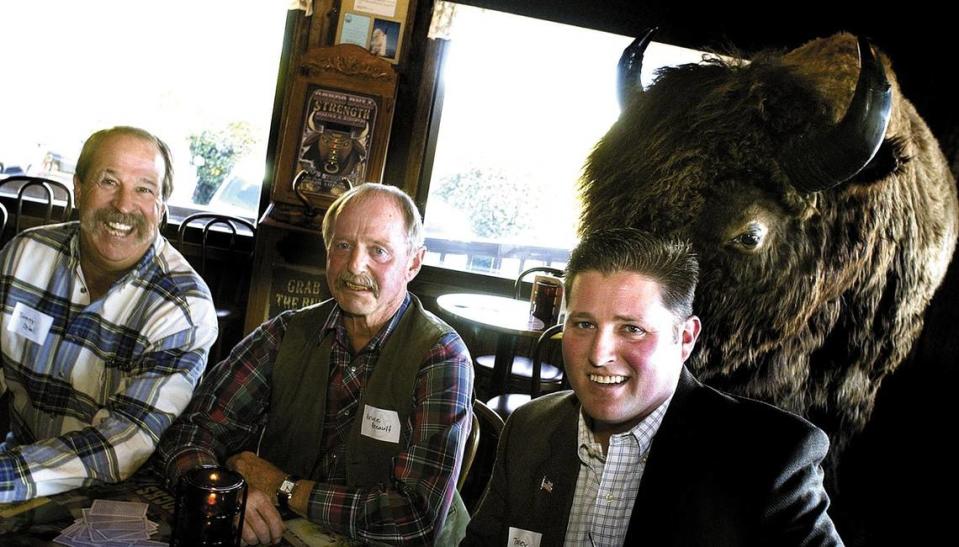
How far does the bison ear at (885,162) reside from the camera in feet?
5.39

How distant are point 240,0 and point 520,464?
186 inches

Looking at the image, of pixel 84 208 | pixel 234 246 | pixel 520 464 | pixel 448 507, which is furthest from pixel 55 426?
pixel 234 246

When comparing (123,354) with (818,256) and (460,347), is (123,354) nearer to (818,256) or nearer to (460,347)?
(460,347)

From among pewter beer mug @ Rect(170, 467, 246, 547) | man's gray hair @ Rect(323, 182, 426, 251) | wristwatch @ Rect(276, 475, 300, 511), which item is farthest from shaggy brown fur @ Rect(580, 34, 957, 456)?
pewter beer mug @ Rect(170, 467, 246, 547)

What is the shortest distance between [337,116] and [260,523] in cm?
371

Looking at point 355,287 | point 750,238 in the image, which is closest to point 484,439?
point 355,287

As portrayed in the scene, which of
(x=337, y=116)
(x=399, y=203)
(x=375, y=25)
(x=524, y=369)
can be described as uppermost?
(x=375, y=25)

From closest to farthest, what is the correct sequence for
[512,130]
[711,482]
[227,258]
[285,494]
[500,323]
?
[711,482] < [285,494] < [500,323] < [227,258] < [512,130]

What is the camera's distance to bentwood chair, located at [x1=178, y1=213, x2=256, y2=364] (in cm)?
502

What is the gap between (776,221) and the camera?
172 cm

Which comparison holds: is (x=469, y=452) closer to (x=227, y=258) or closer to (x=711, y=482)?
(x=711, y=482)

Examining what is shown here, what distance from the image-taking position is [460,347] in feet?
6.13

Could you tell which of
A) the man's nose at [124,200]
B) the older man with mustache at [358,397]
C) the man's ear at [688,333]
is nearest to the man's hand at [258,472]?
the older man with mustache at [358,397]

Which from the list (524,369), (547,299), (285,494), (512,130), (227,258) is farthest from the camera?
(512,130)
